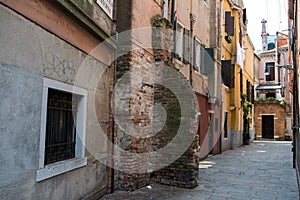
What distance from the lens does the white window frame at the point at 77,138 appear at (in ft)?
11.5

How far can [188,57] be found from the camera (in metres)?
10.3

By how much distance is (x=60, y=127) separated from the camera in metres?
4.18

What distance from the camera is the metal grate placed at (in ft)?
12.7

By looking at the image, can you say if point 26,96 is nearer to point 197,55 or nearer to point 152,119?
point 152,119

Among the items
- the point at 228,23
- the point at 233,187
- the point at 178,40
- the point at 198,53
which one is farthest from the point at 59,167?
the point at 228,23

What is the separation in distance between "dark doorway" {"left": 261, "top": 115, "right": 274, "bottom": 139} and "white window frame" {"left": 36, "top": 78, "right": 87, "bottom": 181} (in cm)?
2646

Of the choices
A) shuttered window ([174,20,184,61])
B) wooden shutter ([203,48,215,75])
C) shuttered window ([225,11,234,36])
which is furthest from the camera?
shuttered window ([225,11,234,36])

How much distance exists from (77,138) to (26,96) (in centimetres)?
157

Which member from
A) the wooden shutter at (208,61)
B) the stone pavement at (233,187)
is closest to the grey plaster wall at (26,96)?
the stone pavement at (233,187)

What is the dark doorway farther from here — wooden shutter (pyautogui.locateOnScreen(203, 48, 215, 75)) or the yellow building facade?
wooden shutter (pyautogui.locateOnScreen(203, 48, 215, 75))

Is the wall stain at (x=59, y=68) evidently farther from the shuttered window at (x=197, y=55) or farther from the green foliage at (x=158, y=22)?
the shuttered window at (x=197, y=55)

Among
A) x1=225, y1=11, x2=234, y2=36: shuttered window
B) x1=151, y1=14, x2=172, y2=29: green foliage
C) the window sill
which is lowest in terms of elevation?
the window sill

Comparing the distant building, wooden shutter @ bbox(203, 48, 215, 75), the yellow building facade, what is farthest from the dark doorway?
wooden shutter @ bbox(203, 48, 215, 75)

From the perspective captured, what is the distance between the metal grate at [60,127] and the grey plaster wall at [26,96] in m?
0.26
